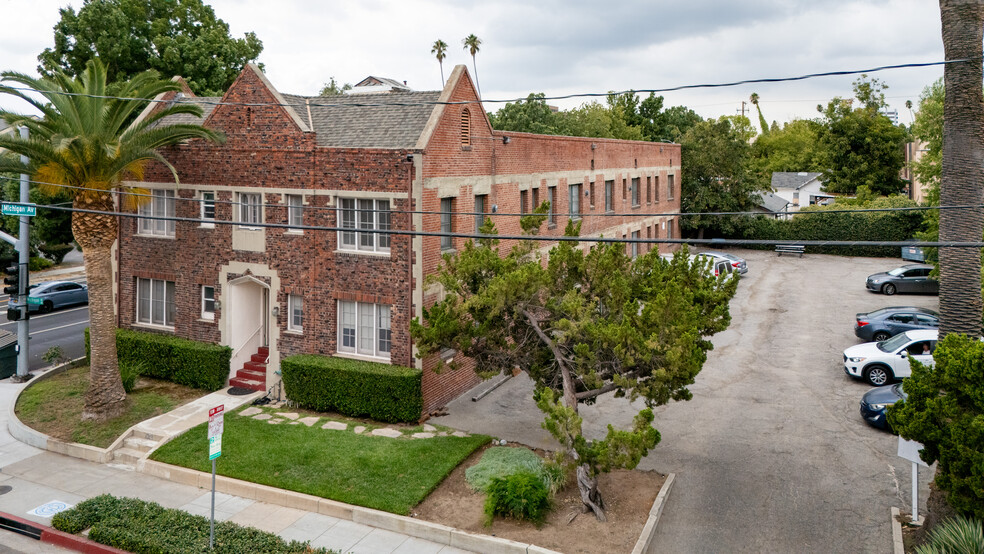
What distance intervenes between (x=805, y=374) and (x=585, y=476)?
12.7 metres

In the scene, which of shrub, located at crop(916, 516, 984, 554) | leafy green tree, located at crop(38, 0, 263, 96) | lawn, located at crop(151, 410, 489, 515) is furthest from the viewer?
leafy green tree, located at crop(38, 0, 263, 96)

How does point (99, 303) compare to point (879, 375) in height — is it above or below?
above

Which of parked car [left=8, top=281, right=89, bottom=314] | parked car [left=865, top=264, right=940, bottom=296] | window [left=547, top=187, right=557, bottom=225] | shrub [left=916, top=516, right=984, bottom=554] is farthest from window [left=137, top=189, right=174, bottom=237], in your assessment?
parked car [left=865, top=264, right=940, bottom=296]

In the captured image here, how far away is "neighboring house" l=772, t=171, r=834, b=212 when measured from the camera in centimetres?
7150

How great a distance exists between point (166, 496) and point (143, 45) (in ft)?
120

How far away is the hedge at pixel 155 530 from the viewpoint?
13.9m

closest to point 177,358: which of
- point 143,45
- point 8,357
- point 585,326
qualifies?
point 8,357

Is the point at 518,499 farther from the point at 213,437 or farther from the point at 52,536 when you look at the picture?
the point at 52,536

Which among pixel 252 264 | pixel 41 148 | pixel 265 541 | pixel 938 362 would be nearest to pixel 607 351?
pixel 938 362

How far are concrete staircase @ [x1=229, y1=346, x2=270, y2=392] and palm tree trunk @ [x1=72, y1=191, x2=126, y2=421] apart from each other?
3.28m

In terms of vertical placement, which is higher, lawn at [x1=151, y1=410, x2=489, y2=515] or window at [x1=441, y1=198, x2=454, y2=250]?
window at [x1=441, y1=198, x2=454, y2=250]

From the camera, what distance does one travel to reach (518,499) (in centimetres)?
1481

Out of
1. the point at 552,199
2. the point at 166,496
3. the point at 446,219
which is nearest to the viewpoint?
the point at 166,496

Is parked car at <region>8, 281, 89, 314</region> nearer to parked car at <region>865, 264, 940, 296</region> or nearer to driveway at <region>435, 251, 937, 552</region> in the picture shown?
driveway at <region>435, 251, 937, 552</region>
